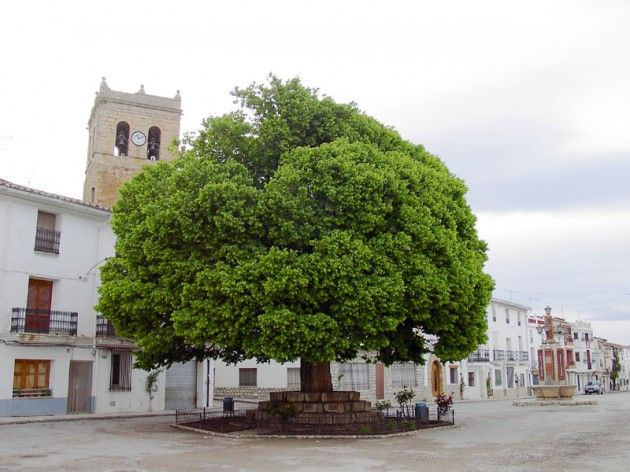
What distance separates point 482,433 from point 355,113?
37.2 ft

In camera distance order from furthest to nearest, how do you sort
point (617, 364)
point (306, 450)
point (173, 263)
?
point (617, 364)
point (173, 263)
point (306, 450)

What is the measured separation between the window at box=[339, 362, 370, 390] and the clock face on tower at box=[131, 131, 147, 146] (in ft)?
71.5

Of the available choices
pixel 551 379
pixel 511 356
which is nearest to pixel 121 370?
pixel 551 379

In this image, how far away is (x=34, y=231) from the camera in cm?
2662

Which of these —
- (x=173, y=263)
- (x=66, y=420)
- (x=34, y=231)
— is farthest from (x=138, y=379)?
(x=173, y=263)

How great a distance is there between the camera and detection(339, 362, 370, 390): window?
40.6 m

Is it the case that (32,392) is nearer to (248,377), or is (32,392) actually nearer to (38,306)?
(38,306)

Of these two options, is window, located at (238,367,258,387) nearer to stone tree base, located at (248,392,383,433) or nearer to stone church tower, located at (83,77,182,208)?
stone church tower, located at (83,77,182,208)

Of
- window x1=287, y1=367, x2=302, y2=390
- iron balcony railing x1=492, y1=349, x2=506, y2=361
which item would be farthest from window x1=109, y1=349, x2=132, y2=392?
iron balcony railing x1=492, y1=349, x2=506, y2=361

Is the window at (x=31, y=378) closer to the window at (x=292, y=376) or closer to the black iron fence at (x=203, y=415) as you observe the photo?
the black iron fence at (x=203, y=415)

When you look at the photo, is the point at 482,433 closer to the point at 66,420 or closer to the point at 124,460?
the point at 124,460

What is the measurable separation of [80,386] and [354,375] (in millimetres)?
18151

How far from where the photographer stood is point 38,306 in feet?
88.3

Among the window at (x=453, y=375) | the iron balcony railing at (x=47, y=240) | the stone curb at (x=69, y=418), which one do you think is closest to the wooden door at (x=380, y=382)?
the window at (x=453, y=375)
